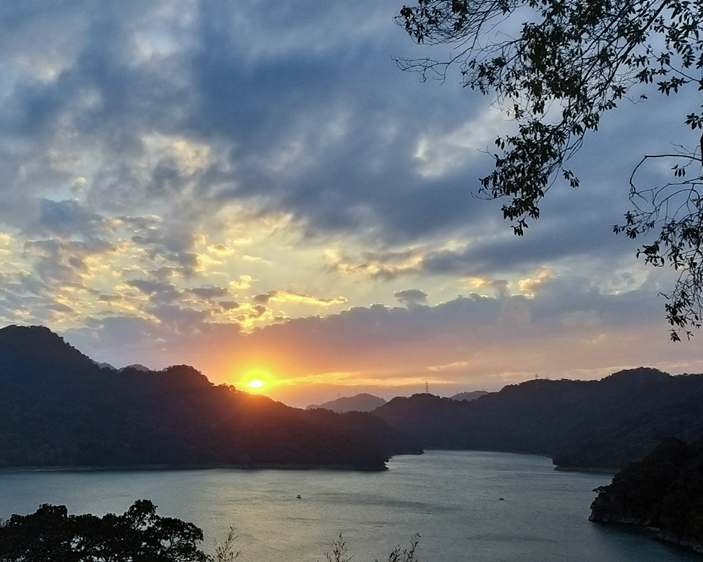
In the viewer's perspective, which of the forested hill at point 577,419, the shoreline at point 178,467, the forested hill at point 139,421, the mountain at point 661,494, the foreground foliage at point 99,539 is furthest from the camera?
the forested hill at point 577,419

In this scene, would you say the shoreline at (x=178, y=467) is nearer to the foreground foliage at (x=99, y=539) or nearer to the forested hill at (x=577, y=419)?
the forested hill at (x=577, y=419)

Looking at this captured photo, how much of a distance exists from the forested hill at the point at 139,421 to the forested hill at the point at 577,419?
42.8 m

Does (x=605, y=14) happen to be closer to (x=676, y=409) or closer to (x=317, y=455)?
(x=317, y=455)

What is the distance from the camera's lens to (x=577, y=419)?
502 ft

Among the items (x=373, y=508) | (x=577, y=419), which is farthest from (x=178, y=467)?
(x=577, y=419)

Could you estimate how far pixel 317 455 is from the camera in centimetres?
11212

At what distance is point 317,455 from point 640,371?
319 feet

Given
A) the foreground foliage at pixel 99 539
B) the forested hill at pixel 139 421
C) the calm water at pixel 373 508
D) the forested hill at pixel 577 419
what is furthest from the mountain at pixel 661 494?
the forested hill at pixel 139 421

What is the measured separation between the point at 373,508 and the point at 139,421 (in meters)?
70.3

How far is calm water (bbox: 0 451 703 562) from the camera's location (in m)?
43.7

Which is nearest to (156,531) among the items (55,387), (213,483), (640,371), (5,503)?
(5,503)

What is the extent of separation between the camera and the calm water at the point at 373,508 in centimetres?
4366

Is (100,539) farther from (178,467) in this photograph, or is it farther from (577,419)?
(577,419)

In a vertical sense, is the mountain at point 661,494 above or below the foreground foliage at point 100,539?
below
